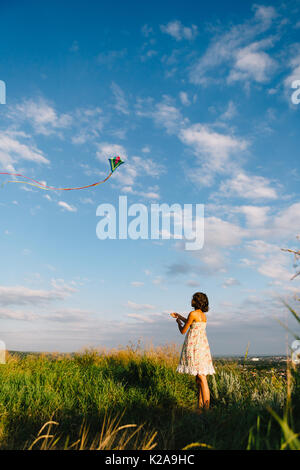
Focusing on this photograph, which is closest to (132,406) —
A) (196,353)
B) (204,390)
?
(204,390)

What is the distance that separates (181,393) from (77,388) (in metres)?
2.33

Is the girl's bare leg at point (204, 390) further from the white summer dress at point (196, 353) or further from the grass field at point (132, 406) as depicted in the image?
the grass field at point (132, 406)

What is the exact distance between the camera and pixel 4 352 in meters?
12.1

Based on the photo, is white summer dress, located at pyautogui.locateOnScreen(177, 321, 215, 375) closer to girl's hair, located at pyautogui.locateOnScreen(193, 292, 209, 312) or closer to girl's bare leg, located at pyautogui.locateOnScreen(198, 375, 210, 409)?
girl's bare leg, located at pyautogui.locateOnScreen(198, 375, 210, 409)

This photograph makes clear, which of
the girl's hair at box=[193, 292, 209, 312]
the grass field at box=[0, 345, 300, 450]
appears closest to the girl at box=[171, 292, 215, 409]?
the girl's hair at box=[193, 292, 209, 312]

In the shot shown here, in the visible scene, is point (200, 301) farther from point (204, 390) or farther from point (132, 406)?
point (132, 406)

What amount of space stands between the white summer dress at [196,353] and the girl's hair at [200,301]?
0.28 m

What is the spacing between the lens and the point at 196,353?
7.06m

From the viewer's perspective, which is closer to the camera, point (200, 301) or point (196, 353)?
point (196, 353)

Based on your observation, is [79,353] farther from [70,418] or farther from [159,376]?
[70,418]

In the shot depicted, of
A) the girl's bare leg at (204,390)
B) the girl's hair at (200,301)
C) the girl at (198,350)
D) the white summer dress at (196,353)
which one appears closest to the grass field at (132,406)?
the girl's bare leg at (204,390)

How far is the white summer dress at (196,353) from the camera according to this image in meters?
7.00

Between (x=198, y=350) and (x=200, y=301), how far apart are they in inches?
37.3

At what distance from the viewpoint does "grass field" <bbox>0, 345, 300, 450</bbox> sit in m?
4.38
